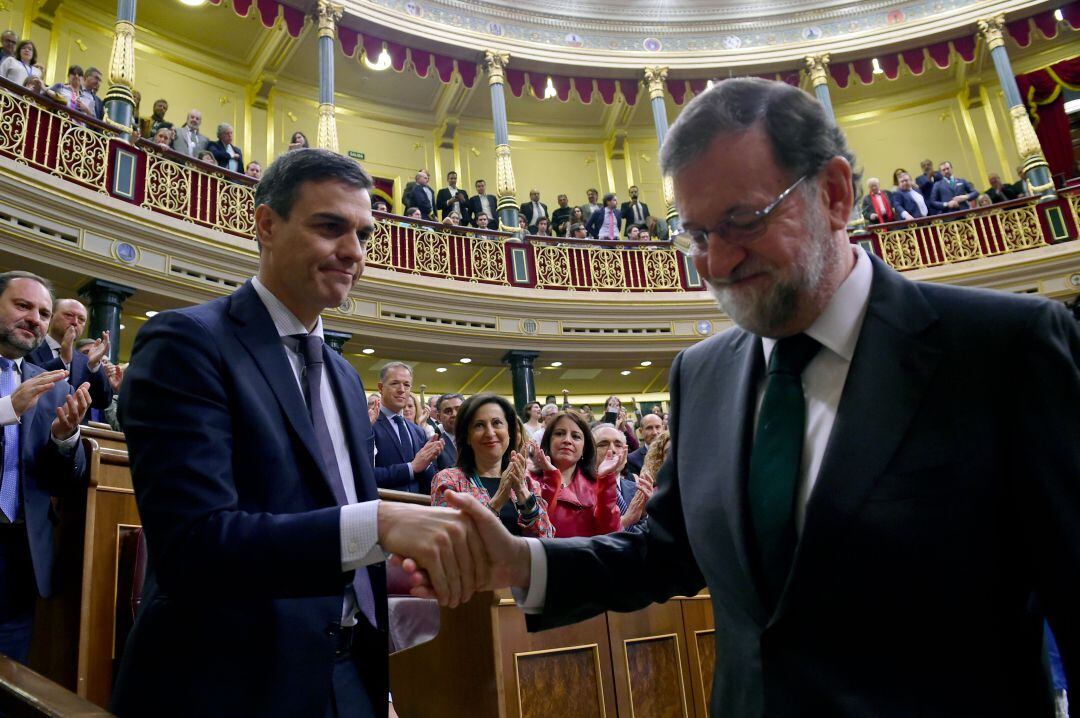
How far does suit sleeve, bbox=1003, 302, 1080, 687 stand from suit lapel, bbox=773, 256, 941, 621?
0.11 metres

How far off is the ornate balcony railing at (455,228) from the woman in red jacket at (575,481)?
5329 mm

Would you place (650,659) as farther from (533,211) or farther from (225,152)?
(533,211)

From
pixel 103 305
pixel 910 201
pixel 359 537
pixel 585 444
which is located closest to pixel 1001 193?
pixel 910 201

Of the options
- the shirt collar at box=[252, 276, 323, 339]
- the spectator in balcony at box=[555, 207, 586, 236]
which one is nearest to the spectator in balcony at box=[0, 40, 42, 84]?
the spectator in balcony at box=[555, 207, 586, 236]

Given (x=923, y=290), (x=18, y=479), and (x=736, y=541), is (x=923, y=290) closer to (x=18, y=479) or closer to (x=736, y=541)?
(x=736, y=541)

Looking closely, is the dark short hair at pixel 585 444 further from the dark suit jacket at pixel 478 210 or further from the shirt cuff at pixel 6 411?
the dark suit jacket at pixel 478 210

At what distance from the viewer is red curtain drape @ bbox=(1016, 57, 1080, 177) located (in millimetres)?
12188

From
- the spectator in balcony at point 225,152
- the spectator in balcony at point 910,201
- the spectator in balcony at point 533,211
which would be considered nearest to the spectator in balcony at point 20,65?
the spectator in balcony at point 225,152

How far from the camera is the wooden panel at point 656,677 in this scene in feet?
9.50

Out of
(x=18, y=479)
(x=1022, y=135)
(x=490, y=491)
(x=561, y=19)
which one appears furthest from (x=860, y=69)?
(x=18, y=479)

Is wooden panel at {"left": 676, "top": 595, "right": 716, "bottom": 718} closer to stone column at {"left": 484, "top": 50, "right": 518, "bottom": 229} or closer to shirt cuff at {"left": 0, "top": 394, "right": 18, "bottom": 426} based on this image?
shirt cuff at {"left": 0, "top": 394, "right": 18, "bottom": 426}

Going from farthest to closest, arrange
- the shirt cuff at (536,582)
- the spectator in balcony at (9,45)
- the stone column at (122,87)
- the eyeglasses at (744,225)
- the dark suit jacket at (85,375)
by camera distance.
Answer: the stone column at (122,87)
the spectator in balcony at (9,45)
the dark suit jacket at (85,375)
the shirt cuff at (536,582)
the eyeglasses at (744,225)

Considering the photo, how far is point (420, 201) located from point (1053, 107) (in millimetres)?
9750

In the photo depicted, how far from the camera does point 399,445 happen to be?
459cm
